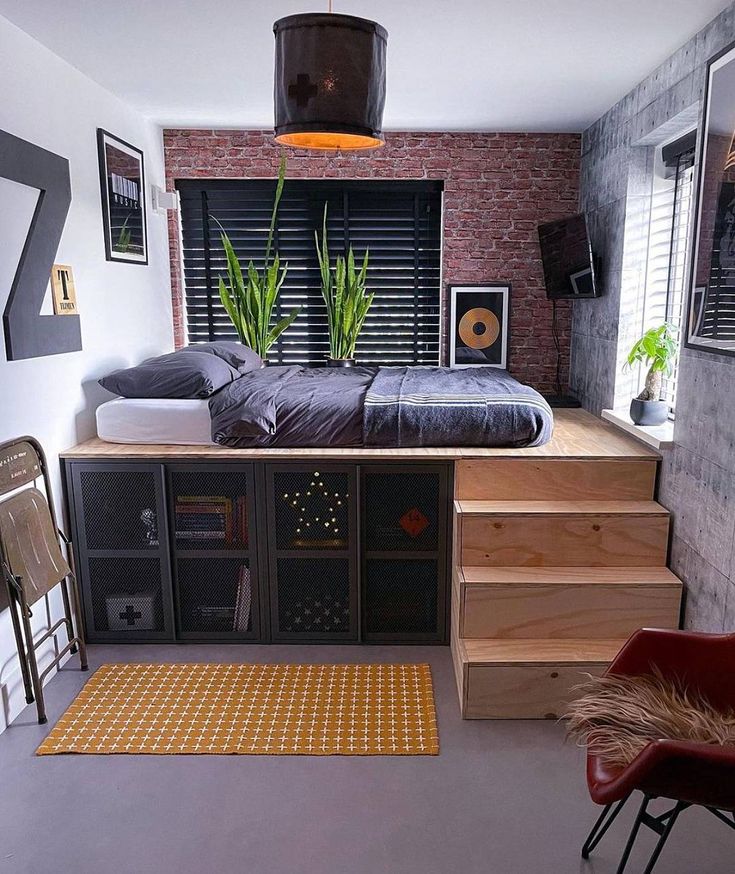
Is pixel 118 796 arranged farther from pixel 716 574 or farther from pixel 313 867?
pixel 716 574

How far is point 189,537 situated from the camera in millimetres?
3514

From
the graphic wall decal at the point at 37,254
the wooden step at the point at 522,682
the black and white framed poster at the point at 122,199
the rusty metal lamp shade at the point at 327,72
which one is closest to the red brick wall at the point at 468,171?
the black and white framed poster at the point at 122,199

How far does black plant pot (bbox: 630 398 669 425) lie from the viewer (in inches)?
140

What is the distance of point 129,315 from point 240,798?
296 cm

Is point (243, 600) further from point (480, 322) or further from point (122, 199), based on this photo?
point (480, 322)

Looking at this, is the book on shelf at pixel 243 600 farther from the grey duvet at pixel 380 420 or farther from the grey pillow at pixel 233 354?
the grey pillow at pixel 233 354

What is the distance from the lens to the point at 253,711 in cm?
296

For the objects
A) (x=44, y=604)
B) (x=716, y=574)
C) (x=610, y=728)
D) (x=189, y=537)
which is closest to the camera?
(x=610, y=728)

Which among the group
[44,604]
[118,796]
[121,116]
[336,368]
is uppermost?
[121,116]

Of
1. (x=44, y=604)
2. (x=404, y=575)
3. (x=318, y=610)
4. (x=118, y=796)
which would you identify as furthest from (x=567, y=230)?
(x=118, y=796)

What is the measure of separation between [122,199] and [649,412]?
3128mm

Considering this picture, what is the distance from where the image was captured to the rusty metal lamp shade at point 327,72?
6.26 ft

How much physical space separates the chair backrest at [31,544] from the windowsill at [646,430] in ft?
8.54

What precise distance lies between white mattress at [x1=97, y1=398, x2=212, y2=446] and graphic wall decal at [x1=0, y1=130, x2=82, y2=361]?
382 millimetres
